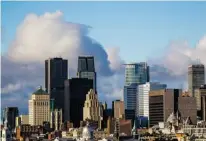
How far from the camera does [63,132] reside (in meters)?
198

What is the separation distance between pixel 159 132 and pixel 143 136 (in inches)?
360

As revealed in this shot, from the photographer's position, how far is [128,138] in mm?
174250

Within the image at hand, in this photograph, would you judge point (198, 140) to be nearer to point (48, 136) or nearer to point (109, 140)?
point (109, 140)

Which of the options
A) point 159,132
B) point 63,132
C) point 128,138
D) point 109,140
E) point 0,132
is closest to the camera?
point 0,132

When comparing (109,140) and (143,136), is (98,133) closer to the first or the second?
(143,136)

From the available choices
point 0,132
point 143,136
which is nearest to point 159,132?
point 143,136

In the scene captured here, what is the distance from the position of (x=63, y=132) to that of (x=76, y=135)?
13.8 m

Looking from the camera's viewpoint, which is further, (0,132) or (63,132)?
(63,132)

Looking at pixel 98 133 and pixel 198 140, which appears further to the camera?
pixel 98 133

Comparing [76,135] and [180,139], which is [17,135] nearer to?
[76,135]

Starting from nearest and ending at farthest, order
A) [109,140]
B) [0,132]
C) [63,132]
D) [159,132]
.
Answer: [0,132] < [109,140] < [159,132] < [63,132]

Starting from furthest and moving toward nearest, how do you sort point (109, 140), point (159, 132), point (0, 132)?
1. point (159, 132)
2. point (109, 140)
3. point (0, 132)

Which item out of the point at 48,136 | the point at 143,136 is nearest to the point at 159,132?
the point at 143,136

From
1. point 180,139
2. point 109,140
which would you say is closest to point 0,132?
point 109,140
